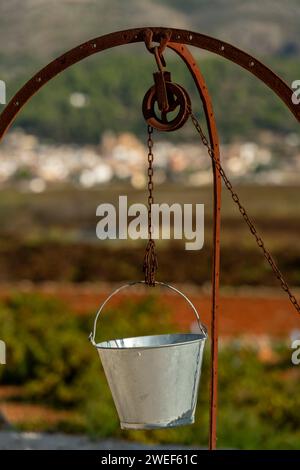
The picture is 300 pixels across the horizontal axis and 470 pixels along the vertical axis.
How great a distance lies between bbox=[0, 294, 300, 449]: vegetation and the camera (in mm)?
6559

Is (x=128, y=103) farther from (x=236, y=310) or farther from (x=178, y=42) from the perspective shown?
(x=178, y=42)

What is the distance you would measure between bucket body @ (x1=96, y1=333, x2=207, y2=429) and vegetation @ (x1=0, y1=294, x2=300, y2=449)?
246cm

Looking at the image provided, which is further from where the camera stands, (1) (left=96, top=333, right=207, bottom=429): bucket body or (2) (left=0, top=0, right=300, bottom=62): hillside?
(2) (left=0, top=0, right=300, bottom=62): hillside

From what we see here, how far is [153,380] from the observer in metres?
3.83

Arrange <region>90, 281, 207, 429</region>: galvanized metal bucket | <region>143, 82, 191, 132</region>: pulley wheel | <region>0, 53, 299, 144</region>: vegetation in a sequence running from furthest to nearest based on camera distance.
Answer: <region>0, 53, 299, 144</region>: vegetation → <region>143, 82, 191, 132</region>: pulley wheel → <region>90, 281, 207, 429</region>: galvanized metal bucket

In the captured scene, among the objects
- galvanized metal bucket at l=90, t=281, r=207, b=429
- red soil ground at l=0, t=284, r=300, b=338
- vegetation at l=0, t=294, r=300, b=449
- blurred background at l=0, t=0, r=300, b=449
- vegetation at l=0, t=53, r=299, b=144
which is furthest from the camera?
vegetation at l=0, t=53, r=299, b=144

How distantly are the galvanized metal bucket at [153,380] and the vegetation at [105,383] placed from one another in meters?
2.46

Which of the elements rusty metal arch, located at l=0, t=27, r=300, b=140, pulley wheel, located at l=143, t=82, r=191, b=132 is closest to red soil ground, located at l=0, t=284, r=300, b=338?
rusty metal arch, located at l=0, t=27, r=300, b=140

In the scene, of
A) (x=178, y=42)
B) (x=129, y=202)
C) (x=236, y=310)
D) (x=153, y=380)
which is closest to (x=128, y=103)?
(x=129, y=202)

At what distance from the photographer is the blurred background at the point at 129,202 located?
27.9 ft

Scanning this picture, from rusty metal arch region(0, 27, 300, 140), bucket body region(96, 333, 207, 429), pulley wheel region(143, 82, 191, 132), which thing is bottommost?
bucket body region(96, 333, 207, 429)

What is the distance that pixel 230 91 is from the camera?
35.3 meters

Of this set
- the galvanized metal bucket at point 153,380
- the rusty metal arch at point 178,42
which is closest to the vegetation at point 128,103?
the rusty metal arch at point 178,42

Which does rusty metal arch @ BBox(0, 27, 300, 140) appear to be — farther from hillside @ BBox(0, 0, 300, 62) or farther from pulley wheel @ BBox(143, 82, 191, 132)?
hillside @ BBox(0, 0, 300, 62)
